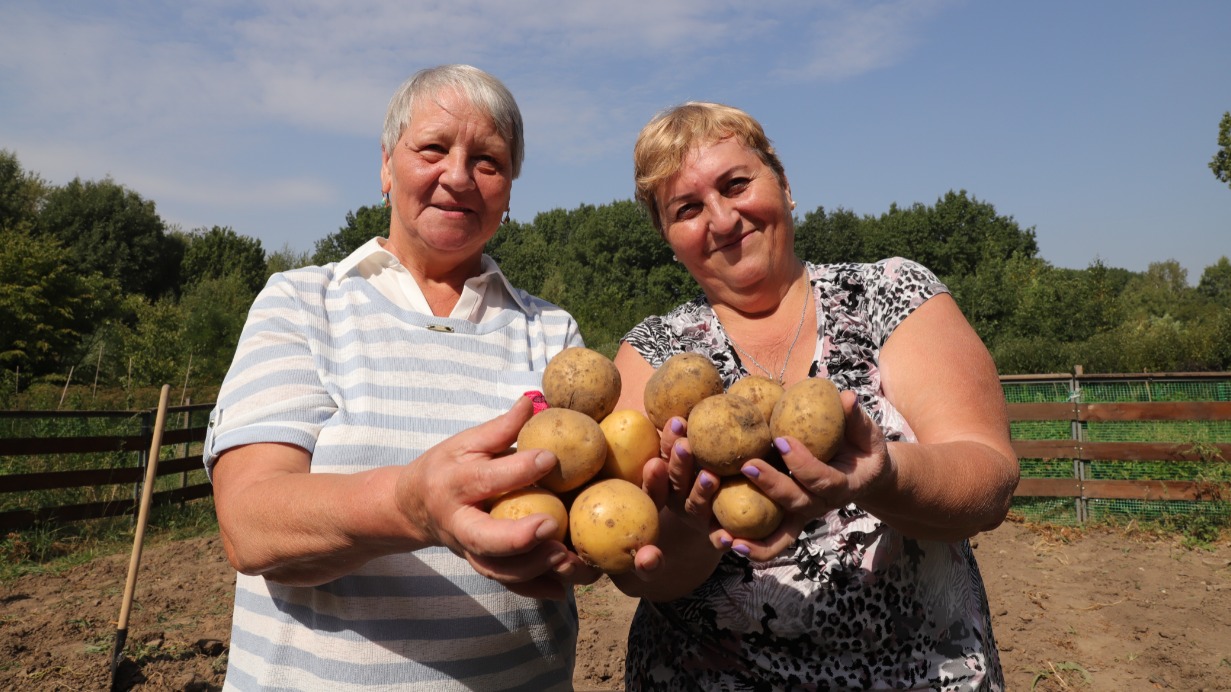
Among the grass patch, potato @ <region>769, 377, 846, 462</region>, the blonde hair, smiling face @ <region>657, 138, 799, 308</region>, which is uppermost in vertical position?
the blonde hair

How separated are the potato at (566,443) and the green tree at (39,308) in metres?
32.4

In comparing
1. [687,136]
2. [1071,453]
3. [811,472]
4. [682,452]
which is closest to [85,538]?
[687,136]

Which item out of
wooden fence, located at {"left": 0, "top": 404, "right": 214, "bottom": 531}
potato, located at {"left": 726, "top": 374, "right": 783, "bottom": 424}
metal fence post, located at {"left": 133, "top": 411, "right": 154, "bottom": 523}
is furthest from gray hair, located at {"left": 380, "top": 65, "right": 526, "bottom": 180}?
metal fence post, located at {"left": 133, "top": 411, "right": 154, "bottom": 523}

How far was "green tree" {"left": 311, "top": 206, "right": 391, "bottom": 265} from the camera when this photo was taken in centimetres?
4981

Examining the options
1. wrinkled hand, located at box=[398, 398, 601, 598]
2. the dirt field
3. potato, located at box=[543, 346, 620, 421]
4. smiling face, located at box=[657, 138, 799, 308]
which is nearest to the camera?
wrinkled hand, located at box=[398, 398, 601, 598]

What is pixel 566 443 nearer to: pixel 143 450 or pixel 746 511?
pixel 746 511

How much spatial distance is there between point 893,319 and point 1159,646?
5597 millimetres

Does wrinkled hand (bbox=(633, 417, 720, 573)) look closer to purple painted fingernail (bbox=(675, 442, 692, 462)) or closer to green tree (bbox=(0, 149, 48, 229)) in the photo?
purple painted fingernail (bbox=(675, 442, 692, 462))

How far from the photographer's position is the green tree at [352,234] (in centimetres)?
4981

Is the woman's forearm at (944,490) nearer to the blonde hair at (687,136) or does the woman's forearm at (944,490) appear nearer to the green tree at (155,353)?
the blonde hair at (687,136)

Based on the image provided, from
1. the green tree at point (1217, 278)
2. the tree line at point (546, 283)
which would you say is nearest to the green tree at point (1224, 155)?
the tree line at point (546, 283)

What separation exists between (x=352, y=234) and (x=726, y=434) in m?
54.1

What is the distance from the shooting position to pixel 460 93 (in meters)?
2.16

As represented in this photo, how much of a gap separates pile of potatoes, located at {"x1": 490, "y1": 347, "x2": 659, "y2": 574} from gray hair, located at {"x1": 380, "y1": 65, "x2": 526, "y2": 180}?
0.82m
